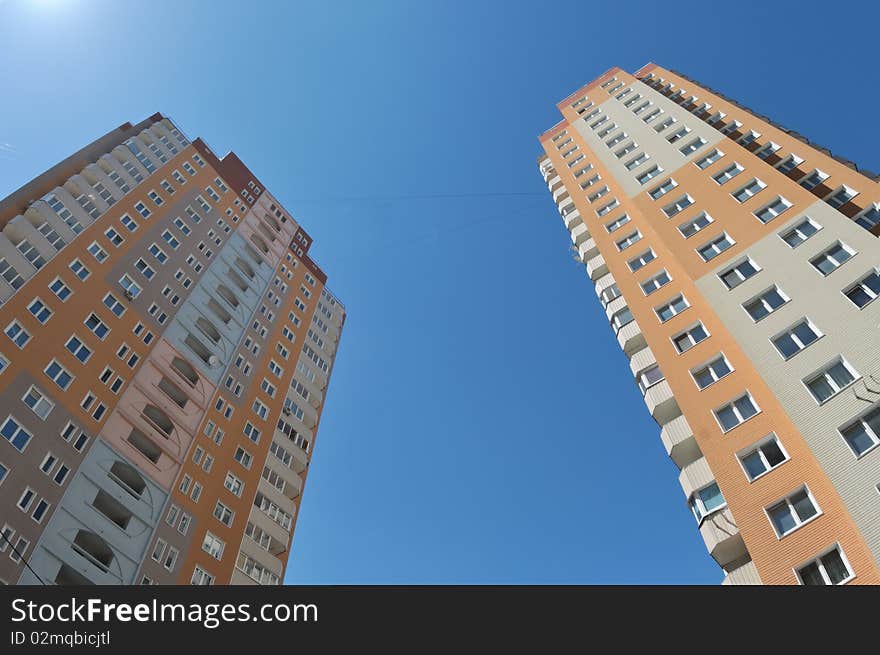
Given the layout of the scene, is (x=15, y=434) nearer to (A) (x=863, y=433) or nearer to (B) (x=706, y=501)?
(B) (x=706, y=501)

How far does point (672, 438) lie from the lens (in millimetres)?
27516

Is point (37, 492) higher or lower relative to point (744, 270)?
lower

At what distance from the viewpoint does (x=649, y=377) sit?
30.8 metres

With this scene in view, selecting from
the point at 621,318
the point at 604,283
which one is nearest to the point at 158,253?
the point at 604,283

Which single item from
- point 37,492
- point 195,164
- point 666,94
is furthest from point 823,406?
point 195,164

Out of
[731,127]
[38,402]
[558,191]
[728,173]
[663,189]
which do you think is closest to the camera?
[38,402]

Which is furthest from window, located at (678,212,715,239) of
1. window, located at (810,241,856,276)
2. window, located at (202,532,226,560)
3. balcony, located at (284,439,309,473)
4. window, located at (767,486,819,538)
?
balcony, located at (284,439,309,473)

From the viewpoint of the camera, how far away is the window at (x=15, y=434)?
3169 centimetres

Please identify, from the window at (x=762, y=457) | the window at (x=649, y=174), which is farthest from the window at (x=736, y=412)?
the window at (x=649, y=174)

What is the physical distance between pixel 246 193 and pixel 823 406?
60034 millimetres

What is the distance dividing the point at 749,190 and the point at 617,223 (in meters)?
8.53

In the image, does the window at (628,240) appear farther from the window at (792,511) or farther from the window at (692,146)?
the window at (792,511)

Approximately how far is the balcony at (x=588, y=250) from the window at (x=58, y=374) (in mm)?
33016
